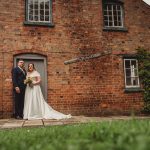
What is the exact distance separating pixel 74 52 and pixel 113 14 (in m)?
2.75

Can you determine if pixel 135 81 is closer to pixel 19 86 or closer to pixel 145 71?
pixel 145 71

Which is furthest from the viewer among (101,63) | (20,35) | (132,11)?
(132,11)

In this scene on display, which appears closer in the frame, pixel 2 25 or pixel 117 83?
pixel 2 25

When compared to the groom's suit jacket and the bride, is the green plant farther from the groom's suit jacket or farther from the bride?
the groom's suit jacket

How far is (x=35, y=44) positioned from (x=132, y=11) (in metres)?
4.68

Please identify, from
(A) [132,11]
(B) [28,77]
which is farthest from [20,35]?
(A) [132,11]

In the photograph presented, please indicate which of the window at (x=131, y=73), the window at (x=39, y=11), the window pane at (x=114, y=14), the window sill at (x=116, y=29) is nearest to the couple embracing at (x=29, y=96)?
the window at (x=39, y=11)

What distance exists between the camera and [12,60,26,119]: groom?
11260mm

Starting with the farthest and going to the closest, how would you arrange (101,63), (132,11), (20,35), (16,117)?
(132,11) < (101,63) < (20,35) < (16,117)

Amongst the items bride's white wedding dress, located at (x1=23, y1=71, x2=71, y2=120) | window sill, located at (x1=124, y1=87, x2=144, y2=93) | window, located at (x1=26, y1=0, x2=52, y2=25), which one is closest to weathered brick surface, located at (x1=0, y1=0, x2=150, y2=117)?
window sill, located at (x1=124, y1=87, x2=144, y2=93)

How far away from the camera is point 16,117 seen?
36.9 feet

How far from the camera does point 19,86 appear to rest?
450 inches

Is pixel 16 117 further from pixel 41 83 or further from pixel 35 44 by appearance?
pixel 35 44

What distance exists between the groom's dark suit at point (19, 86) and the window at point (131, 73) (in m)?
4.42
